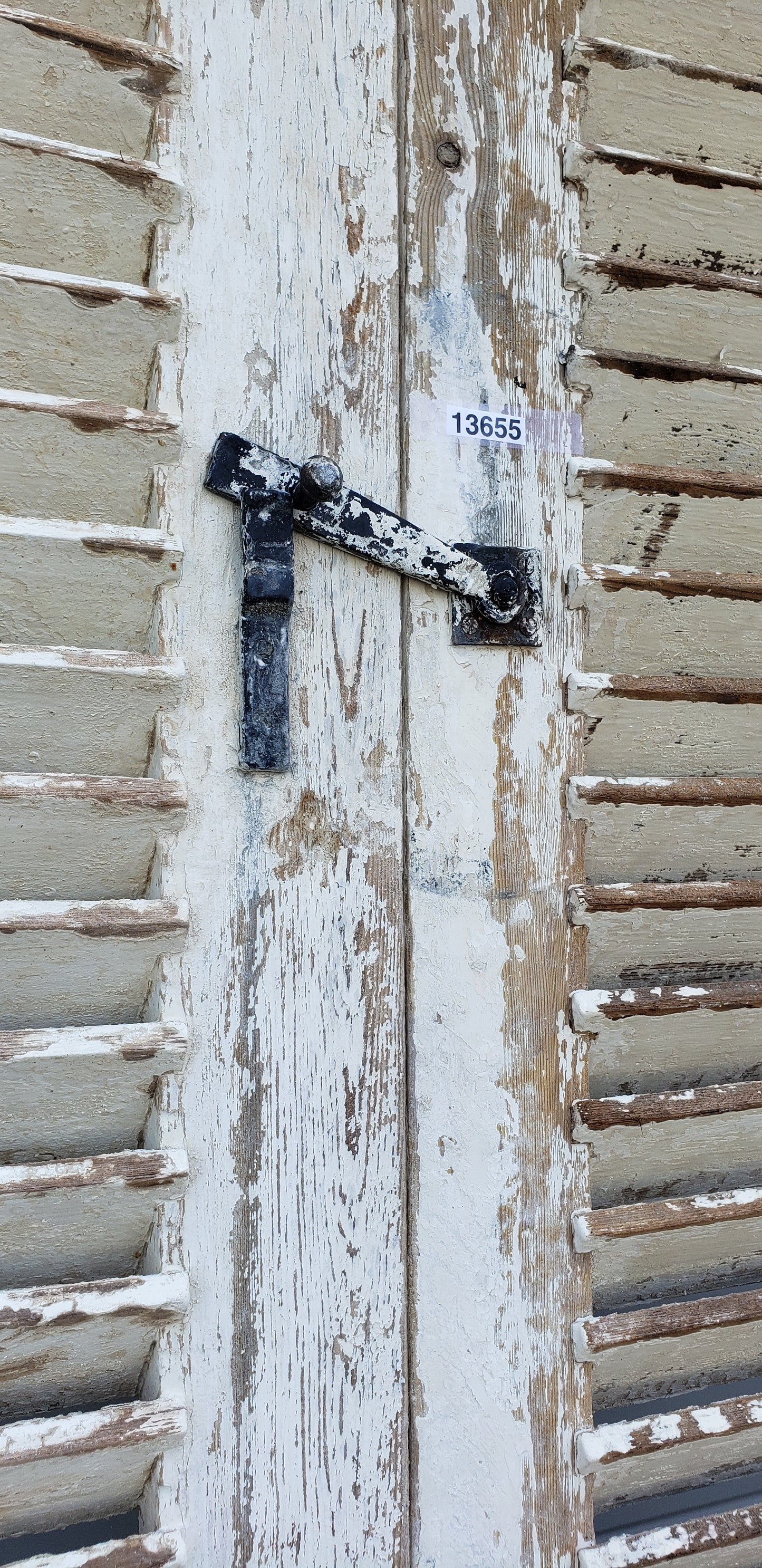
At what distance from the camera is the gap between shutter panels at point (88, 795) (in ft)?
3.16

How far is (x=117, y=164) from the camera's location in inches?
41.0

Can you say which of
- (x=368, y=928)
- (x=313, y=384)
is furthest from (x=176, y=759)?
(x=313, y=384)

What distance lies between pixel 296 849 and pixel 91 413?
0.49 m

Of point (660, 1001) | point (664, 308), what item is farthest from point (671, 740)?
point (664, 308)

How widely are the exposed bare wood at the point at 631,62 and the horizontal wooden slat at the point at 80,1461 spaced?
5.06 ft

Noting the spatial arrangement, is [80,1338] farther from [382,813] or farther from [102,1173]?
[382,813]

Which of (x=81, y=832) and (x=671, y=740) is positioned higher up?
(x=671, y=740)

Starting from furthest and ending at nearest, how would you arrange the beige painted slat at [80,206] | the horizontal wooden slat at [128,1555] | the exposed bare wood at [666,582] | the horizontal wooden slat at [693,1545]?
1. the exposed bare wood at [666,582]
2. the horizontal wooden slat at [693,1545]
3. the beige painted slat at [80,206]
4. the horizontal wooden slat at [128,1555]

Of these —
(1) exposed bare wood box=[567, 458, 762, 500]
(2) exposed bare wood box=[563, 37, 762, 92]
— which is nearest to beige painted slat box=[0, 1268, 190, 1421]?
(1) exposed bare wood box=[567, 458, 762, 500]

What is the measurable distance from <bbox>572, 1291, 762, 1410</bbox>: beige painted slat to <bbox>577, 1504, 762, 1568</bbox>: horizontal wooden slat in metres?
0.13

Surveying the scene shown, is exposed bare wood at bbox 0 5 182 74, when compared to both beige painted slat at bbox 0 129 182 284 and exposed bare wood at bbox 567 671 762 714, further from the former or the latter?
exposed bare wood at bbox 567 671 762 714

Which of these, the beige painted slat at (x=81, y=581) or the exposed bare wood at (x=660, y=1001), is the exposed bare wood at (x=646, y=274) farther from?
the exposed bare wood at (x=660, y=1001)

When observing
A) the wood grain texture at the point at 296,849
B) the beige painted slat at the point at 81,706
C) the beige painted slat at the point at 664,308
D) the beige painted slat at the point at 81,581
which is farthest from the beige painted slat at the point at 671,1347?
the beige painted slat at the point at 664,308

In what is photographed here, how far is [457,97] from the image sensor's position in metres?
1.21
